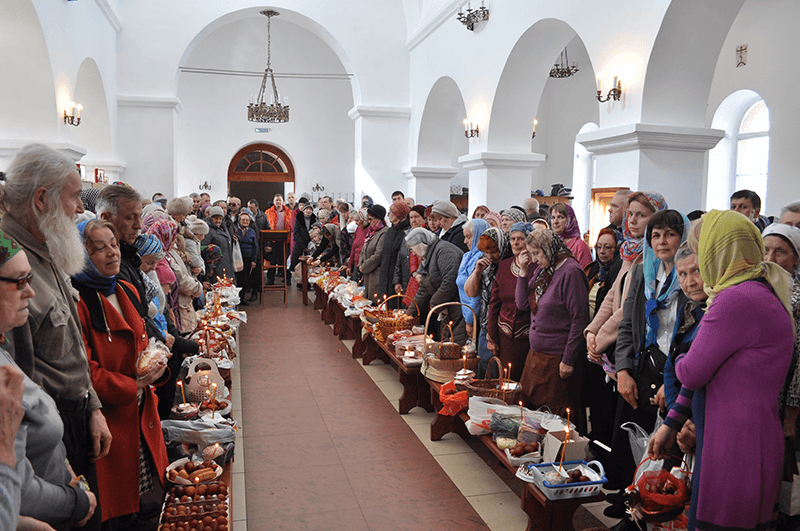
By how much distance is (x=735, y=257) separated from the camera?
2209 mm

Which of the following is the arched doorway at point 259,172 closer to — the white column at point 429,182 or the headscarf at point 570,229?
the white column at point 429,182

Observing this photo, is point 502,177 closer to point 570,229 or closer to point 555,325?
point 570,229

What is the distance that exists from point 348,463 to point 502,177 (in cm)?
646

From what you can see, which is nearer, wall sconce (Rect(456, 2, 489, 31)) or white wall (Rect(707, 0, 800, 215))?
wall sconce (Rect(456, 2, 489, 31))

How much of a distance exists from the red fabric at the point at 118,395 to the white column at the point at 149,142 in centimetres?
994

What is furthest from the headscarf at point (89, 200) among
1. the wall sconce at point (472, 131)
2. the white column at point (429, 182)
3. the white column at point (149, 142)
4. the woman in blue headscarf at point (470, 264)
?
the white column at point (429, 182)

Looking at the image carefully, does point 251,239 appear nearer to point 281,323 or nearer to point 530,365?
point 281,323

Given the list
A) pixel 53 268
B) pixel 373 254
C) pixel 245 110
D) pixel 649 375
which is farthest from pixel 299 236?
pixel 53 268

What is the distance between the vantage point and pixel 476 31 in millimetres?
9586

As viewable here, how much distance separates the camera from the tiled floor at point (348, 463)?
11.0 ft

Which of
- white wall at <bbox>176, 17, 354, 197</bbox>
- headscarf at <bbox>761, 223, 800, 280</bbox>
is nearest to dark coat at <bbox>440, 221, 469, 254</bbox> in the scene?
headscarf at <bbox>761, 223, 800, 280</bbox>

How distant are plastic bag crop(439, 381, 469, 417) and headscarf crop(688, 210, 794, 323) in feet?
6.28

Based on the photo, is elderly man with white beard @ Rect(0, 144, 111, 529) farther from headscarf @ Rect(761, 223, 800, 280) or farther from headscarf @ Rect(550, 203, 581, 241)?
headscarf @ Rect(550, 203, 581, 241)

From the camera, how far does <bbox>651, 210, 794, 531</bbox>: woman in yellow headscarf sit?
216cm
